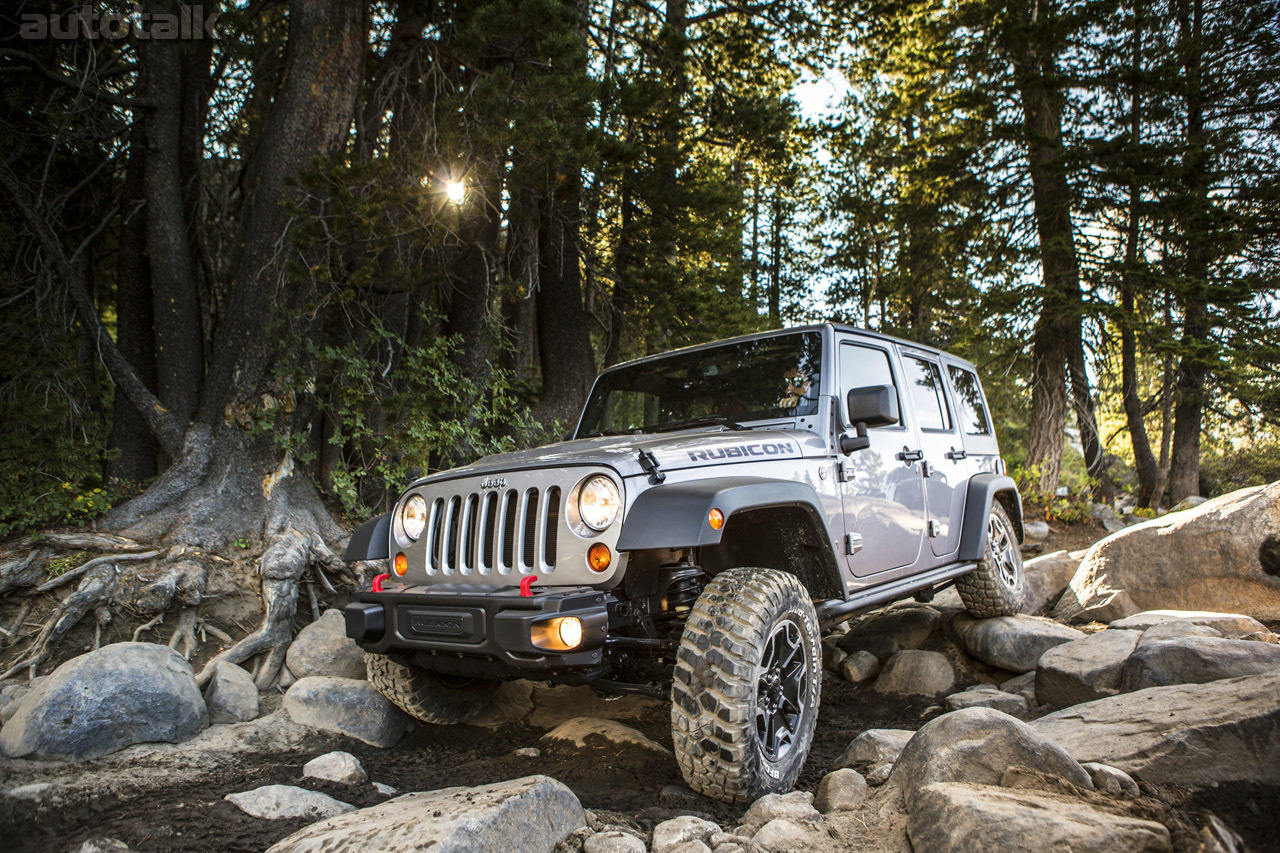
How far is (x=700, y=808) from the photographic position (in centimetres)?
294

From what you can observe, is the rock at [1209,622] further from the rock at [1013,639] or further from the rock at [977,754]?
the rock at [977,754]

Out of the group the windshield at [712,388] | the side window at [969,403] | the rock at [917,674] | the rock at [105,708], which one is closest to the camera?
the rock at [105,708]

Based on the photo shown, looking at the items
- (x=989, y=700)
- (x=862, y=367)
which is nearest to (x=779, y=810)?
(x=989, y=700)

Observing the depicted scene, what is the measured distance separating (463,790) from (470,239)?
18.6ft

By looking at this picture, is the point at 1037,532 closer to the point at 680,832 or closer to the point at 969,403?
the point at 969,403

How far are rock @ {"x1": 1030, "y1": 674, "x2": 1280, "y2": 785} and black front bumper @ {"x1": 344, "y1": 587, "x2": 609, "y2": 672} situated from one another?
6.12 feet

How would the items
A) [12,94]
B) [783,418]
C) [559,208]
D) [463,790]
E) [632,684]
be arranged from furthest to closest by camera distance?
[559,208] → [12,94] → [783,418] → [632,684] → [463,790]

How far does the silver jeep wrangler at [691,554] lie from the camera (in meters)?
2.78

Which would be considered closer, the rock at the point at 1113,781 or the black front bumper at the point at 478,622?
the rock at the point at 1113,781

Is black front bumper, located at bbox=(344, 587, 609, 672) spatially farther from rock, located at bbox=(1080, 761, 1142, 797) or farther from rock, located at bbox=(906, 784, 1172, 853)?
rock, located at bbox=(1080, 761, 1142, 797)

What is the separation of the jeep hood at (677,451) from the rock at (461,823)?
1.18m

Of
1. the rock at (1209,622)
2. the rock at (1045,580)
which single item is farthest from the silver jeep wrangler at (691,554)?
the rock at (1045,580)

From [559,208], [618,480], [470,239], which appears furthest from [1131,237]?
[618,480]

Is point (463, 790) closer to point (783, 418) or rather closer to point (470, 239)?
point (783, 418)
